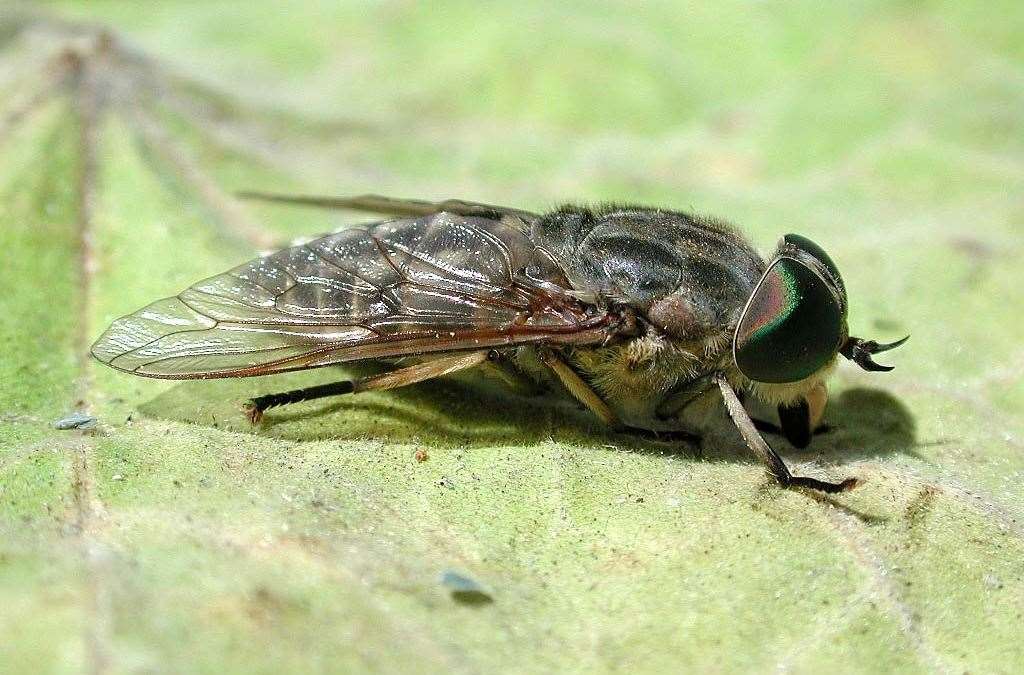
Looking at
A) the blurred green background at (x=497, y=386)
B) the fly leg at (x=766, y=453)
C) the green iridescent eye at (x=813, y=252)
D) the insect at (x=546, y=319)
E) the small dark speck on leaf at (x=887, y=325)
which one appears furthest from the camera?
the small dark speck on leaf at (x=887, y=325)

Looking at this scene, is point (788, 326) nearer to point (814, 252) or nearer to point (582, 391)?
point (814, 252)

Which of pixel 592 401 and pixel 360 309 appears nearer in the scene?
pixel 360 309

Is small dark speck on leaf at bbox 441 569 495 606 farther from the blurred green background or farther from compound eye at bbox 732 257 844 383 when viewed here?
compound eye at bbox 732 257 844 383

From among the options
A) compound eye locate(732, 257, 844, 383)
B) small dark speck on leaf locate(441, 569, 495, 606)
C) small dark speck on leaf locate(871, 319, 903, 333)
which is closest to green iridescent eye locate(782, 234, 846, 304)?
compound eye locate(732, 257, 844, 383)

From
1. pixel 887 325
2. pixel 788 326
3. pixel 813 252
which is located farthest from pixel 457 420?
pixel 887 325

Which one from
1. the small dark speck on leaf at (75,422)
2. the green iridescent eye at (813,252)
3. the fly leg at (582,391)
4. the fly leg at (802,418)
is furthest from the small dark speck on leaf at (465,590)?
the green iridescent eye at (813,252)

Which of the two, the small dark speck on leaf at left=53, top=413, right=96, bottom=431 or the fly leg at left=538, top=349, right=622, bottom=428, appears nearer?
the small dark speck on leaf at left=53, top=413, right=96, bottom=431

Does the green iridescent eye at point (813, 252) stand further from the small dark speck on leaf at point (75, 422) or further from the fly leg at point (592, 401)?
the small dark speck on leaf at point (75, 422)
